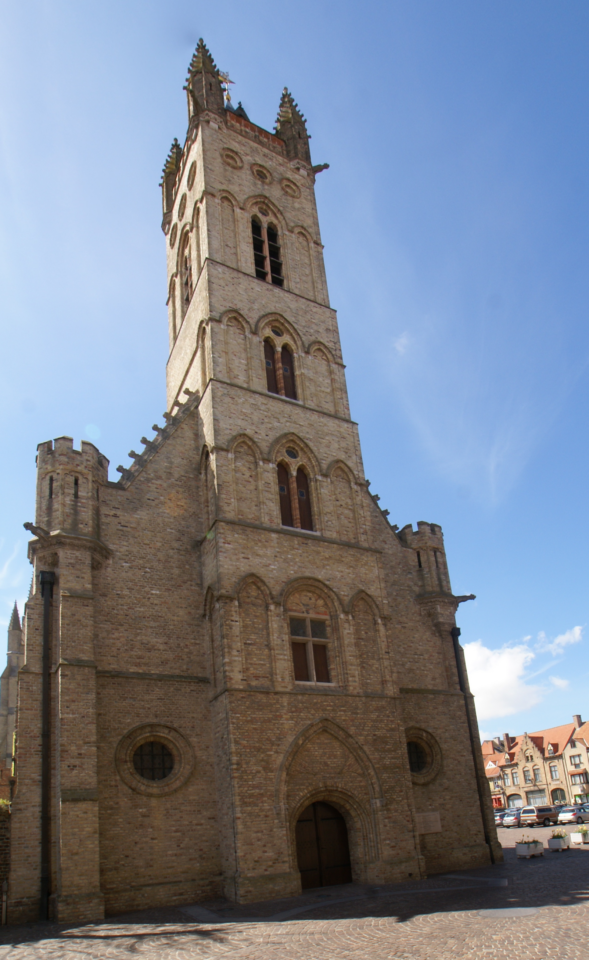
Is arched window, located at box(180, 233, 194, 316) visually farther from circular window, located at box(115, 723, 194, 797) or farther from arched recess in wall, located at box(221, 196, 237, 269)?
circular window, located at box(115, 723, 194, 797)

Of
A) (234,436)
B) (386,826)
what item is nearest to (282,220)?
(234,436)

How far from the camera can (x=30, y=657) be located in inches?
656

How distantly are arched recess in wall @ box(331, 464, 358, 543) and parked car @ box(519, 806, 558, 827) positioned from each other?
31.6m

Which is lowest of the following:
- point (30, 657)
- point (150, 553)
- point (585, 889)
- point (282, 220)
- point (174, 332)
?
point (585, 889)

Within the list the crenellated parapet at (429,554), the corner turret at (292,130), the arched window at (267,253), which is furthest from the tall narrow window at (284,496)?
the corner turret at (292,130)

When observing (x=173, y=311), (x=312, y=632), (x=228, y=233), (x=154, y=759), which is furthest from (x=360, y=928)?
(x=173, y=311)

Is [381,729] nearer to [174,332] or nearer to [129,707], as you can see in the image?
[129,707]

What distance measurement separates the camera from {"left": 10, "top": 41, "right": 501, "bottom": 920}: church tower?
15914mm

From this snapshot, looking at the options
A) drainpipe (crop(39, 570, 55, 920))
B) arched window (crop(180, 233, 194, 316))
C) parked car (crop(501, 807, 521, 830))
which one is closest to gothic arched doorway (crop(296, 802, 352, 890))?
drainpipe (crop(39, 570, 55, 920))

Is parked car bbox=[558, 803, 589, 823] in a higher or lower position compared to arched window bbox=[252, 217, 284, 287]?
lower

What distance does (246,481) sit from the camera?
20469 millimetres

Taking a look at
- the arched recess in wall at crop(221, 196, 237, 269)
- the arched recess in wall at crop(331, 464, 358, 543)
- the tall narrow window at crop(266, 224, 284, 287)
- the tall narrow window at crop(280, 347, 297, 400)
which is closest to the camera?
the arched recess in wall at crop(331, 464, 358, 543)

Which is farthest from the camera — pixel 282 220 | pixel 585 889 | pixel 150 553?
pixel 282 220

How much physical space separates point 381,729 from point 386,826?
7.89 ft
